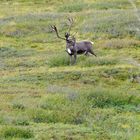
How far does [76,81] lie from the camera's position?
68.9ft

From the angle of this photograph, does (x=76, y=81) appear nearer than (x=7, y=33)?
Yes

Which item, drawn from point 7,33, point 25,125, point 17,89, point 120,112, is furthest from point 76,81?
point 7,33

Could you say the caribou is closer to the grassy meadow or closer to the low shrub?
the grassy meadow

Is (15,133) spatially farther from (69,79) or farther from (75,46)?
(75,46)

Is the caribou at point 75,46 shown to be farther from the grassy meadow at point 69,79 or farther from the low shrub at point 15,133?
the low shrub at point 15,133

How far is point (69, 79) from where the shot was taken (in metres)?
21.4

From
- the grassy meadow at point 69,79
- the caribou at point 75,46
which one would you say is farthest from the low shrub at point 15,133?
the caribou at point 75,46

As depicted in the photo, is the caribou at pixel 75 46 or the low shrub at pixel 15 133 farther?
the caribou at pixel 75 46

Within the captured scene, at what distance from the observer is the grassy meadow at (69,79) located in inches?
505

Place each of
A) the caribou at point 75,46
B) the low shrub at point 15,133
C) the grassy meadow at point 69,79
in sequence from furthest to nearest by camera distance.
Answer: the caribou at point 75,46 → the grassy meadow at point 69,79 → the low shrub at point 15,133

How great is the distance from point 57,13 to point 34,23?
5.03 m

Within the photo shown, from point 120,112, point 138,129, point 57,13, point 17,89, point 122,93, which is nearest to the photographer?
point 138,129

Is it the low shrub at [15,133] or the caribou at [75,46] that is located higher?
the low shrub at [15,133]

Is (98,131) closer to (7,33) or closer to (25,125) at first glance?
(25,125)
